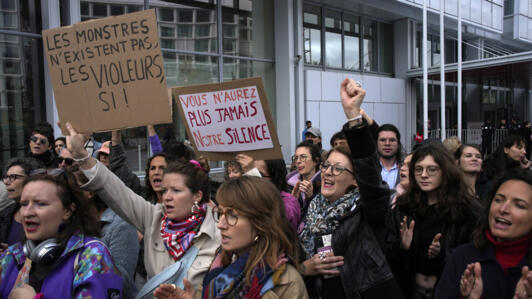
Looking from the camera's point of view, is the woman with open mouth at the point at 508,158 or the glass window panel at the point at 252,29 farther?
the glass window panel at the point at 252,29

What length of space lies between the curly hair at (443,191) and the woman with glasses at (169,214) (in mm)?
1400

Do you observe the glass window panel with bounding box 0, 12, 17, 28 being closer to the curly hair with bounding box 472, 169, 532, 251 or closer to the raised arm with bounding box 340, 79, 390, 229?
the raised arm with bounding box 340, 79, 390, 229

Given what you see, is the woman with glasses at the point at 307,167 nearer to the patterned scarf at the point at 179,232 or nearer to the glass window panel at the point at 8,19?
the patterned scarf at the point at 179,232

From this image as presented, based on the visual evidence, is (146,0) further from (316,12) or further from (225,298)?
(225,298)

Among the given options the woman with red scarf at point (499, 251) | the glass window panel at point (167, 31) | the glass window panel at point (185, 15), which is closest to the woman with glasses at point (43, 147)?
the woman with red scarf at point (499, 251)

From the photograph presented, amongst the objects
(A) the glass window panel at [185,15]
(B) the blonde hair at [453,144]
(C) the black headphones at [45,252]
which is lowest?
(C) the black headphones at [45,252]

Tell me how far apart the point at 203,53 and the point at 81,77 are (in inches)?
347

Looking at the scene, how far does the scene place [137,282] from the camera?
2779mm

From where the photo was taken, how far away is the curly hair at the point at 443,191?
2805 millimetres

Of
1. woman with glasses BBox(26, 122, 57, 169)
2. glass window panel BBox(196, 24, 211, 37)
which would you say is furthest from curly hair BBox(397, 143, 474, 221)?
glass window panel BBox(196, 24, 211, 37)

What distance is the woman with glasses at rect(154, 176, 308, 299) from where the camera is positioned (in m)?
1.94

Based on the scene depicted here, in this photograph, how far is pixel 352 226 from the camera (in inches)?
93.4

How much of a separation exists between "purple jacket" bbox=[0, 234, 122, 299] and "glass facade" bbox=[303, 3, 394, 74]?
524 inches

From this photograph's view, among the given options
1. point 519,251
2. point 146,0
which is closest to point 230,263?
point 519,251
